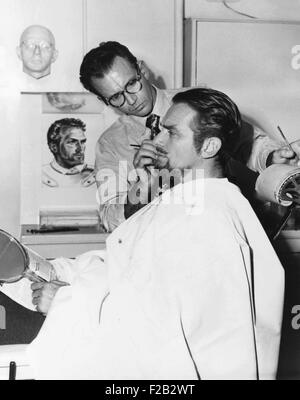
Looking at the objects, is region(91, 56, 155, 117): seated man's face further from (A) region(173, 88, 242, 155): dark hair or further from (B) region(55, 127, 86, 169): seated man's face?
(A) region(173, 88, 242, 155): dark hair

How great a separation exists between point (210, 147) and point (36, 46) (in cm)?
160

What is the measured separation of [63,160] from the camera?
2.91 metres

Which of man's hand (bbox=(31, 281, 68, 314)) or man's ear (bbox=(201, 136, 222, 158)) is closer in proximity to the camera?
man's hand (bbox=(31, 281, 68, 314))

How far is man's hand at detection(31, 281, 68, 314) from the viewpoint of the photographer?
4.72 feet

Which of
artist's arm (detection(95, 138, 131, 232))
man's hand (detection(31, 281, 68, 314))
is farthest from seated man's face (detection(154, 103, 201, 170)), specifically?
→ artist's arm (detection(95, 138, 131, 232))

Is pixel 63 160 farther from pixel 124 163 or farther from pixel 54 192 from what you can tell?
pixel 124 163

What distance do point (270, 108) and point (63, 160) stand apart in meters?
1.06

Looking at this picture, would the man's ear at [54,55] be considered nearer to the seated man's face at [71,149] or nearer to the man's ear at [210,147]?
the seated man's face at [71,149]

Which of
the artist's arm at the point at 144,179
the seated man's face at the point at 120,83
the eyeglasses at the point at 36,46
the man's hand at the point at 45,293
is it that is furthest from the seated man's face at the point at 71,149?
the man's hand at the point at 45,293

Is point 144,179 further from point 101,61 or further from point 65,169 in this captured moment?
point 65,169

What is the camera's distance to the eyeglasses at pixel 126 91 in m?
2.31

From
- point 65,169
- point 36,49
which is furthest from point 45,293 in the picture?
point 36,49

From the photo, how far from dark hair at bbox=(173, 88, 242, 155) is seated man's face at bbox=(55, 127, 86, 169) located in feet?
4.49

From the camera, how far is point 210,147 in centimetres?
158
